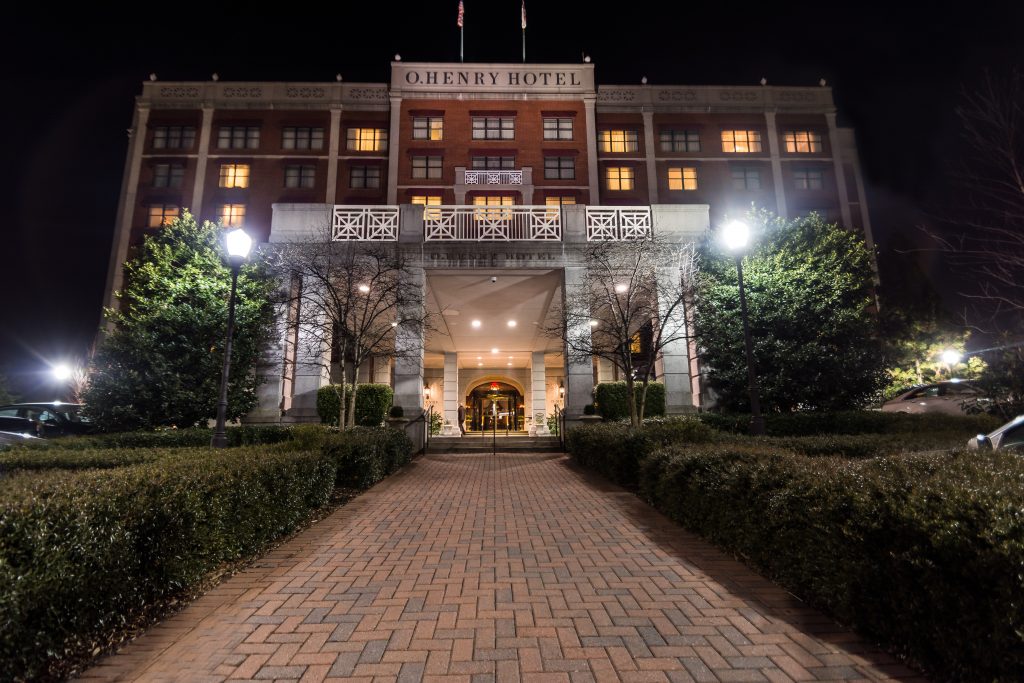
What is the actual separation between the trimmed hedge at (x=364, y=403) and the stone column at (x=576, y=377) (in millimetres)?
6244

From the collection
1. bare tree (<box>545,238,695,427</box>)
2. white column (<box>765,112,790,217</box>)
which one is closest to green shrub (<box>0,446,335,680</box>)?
bare tree (<box>545,238,695,427</box>)

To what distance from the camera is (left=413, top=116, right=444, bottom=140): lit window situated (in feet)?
120

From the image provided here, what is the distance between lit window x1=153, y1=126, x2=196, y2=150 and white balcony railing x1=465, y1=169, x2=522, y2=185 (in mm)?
22588

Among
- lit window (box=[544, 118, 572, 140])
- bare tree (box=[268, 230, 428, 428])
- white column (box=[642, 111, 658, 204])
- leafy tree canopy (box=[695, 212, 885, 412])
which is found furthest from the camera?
white column (box=[642, 111, 658, 204])

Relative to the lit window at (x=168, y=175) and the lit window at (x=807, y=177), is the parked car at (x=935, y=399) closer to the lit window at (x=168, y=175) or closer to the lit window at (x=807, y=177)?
the lit window at (x=807, y=177)

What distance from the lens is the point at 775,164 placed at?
37.9 m

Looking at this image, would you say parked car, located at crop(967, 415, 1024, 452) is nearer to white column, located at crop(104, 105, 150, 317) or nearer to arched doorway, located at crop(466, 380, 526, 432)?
arched doorway, located at crop(466, 380, 526, 432)

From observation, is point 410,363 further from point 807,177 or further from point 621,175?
point 807,177

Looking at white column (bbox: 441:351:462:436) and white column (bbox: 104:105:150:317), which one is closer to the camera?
white column (bbox: 441:351:462:436)

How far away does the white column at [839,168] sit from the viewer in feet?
123

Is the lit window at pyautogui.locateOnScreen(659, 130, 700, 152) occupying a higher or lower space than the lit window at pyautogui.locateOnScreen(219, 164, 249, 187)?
higher

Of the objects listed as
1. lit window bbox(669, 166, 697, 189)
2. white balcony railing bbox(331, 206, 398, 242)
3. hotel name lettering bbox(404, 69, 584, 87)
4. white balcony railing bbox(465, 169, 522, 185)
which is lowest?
white balcony railing bbox(331, 206, 398, 242)

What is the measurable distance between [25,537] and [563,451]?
1480 centimetres

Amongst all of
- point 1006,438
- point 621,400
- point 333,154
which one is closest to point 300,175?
point 333,154
